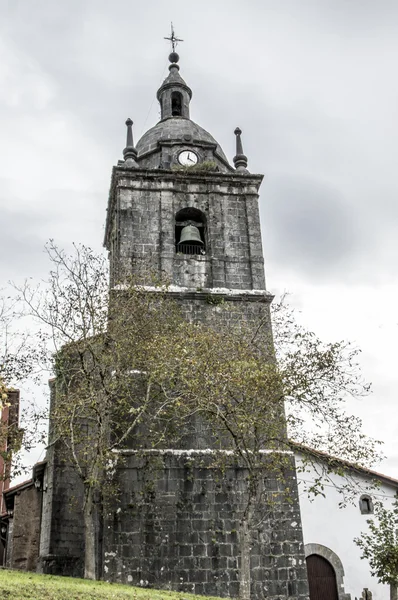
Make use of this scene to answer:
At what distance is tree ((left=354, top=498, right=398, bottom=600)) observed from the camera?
15.9 m

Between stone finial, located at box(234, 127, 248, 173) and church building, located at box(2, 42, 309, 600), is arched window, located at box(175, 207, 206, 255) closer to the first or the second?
church building, located at box(2, 42, 309, 600)

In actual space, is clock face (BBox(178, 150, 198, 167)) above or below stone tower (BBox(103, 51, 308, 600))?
above

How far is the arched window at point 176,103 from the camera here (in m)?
23.4

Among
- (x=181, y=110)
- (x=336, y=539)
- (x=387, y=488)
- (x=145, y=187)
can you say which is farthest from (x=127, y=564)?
(x=181, y=110)

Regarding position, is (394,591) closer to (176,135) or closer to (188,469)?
(188,469)

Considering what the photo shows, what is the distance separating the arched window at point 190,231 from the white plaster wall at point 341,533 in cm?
660

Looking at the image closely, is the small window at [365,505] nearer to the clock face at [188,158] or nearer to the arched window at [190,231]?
the arched window at [190,231]

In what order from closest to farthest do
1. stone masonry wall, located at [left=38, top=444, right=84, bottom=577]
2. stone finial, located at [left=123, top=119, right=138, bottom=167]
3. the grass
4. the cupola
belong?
1. the grass
2. stone masonry wall, located at [left=38, top=444, right=84, bottom=577]
3. stone finial, located at [left=123, top=119, right=138, bottom=167]
4. the cupola

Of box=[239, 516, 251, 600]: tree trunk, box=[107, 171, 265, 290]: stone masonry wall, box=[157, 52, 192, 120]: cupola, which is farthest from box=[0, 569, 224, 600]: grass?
box=[157, 52, 192, 120]: cupola

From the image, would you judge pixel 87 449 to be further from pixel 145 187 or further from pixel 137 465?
pixel 145 187

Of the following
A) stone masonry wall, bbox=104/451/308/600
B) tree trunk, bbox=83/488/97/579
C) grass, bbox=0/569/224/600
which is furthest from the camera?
stone masonry wall, bbox=104/451/308/600

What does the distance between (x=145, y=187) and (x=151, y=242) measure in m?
1.89

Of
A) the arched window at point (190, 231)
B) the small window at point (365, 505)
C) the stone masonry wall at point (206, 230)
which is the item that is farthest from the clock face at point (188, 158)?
the small window at point (365, 505)

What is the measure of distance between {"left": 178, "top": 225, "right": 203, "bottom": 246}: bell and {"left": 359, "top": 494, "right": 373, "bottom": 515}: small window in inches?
338
